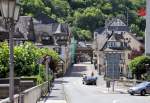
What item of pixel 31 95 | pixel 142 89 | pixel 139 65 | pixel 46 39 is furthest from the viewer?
pixel 46 39

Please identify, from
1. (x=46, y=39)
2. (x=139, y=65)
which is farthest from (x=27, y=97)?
(x=46, y=39)

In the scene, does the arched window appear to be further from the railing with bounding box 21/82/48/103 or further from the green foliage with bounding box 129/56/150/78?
the railing with bounding box 21/82/48/103

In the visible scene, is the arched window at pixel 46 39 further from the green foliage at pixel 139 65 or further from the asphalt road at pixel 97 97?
the asphalt road at pixel 97 97

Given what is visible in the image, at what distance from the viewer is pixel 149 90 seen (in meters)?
56.3

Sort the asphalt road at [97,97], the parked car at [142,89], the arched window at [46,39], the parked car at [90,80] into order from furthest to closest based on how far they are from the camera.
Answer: the arched window at [46,39]
the parked car at [90,80]
the parked car at [142,89]
the asphalt road at [97,97]

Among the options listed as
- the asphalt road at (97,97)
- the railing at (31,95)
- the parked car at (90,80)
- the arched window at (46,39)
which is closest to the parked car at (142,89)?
the asphalt road at (97,97)

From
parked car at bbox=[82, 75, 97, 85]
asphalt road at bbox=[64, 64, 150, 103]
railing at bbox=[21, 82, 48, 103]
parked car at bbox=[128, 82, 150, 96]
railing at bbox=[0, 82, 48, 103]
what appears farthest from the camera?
parked car at bbox=[82, 75, 97, 85]

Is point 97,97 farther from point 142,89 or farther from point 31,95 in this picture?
point 31,95

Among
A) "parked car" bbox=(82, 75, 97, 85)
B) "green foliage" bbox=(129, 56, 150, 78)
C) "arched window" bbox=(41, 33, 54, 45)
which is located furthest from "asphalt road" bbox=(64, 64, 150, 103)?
"arched window" bbox=(41, 33, 54, 45)

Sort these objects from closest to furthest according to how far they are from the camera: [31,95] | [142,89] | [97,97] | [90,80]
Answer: [31,95] < [97,97] < [142,89] < [90,80]

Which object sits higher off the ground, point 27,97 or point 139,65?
point 139,65

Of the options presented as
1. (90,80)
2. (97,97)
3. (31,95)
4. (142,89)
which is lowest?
(97,97)

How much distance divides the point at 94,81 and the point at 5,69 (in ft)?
165

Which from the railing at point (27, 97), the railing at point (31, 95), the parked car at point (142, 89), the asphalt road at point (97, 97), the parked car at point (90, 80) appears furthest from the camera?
the parked car at point (90, 80)
